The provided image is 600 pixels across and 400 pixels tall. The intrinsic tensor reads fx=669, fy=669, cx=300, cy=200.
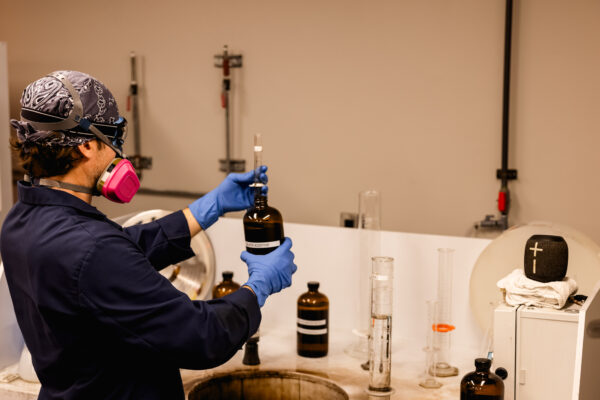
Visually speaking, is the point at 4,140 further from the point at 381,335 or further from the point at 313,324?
the point at 381,335

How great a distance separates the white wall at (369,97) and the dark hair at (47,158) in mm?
2416

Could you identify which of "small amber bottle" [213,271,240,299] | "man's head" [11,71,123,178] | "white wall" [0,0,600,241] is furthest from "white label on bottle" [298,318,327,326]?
"white wall" [0,0,600,241]

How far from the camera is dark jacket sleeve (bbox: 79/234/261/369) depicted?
1.19m

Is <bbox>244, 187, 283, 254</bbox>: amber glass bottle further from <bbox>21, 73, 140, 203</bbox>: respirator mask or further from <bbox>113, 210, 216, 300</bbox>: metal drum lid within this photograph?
<bbox>113, 210, 216, 300</bbox>: metal drum lid

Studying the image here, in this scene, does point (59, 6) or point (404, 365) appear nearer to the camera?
point (404, 365)

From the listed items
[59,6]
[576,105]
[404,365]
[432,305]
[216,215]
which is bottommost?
[404,365]

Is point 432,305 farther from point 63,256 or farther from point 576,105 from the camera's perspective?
point 576,105

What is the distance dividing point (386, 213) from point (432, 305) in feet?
5.44

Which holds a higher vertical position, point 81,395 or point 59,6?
point 59,6

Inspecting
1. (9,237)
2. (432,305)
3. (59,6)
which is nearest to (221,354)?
(9,237)

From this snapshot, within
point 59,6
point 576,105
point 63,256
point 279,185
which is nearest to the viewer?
point 63,256

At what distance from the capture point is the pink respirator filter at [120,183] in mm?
1337

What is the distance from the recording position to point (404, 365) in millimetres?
2004

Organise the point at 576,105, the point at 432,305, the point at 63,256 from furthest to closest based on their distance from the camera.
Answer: the point at 576,105, the point at 432,305, the point at 63,256
